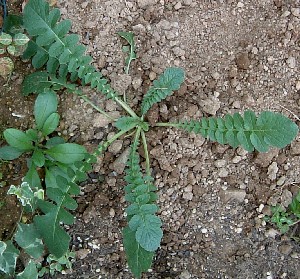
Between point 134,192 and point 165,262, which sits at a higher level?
point 134,192

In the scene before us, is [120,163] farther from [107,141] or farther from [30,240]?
[30,240]

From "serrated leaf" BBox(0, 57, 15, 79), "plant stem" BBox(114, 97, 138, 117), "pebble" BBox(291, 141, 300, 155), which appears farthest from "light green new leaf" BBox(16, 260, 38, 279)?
"pebble" BBox(291, 141, 300, 155)

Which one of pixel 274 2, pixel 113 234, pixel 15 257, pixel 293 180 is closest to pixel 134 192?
pixel 113 234

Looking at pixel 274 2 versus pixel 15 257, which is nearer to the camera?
pixel 15 257

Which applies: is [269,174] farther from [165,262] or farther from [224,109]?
[165,262]

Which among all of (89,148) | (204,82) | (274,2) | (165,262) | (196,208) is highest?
(274,2)
